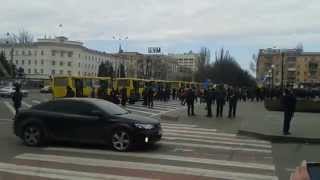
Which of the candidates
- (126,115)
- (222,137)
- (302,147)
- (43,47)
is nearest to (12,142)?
(126,115)

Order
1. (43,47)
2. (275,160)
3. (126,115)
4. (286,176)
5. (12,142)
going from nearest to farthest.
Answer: (286,176) → (275,160) → (126,115) → (12,142) → (43,47)

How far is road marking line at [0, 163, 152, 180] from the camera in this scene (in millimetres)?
10545

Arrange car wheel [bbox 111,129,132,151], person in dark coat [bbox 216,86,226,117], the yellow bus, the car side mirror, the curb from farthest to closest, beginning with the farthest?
the yellow bus
person in dark coat [bbox 216,86,226,117]
the curb
the car side mirror
car wheel [bbox 111,129,132,151]

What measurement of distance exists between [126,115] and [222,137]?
16.1 feet

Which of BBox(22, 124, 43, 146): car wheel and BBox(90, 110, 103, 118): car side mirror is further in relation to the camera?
BBox(22, 124, 43, 146): car wheel

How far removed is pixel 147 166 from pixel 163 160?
39.4 inches

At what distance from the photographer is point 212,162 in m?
12.8

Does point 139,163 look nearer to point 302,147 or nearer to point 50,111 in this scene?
point 50,111

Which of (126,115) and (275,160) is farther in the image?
(126,115)

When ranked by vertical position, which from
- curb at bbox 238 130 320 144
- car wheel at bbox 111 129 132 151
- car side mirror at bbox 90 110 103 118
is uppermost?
car side mirror at bbox 90 110 103 118

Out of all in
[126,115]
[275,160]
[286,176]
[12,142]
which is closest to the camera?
[286,176]

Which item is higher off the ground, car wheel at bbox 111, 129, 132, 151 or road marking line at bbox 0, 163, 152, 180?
car wheel at bbox 111, 129, 132, 151

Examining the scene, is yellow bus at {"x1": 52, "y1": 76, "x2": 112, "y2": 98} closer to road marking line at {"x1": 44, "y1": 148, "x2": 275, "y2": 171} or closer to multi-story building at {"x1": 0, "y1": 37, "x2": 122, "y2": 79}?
road marking line at {"x1": 44, "y1": 148, "x2": 275, "y2": 171}

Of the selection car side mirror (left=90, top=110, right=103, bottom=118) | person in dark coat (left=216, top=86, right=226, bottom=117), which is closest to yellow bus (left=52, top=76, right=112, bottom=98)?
person in dark coat (left=216, top=86, right=226, bottom=117)
